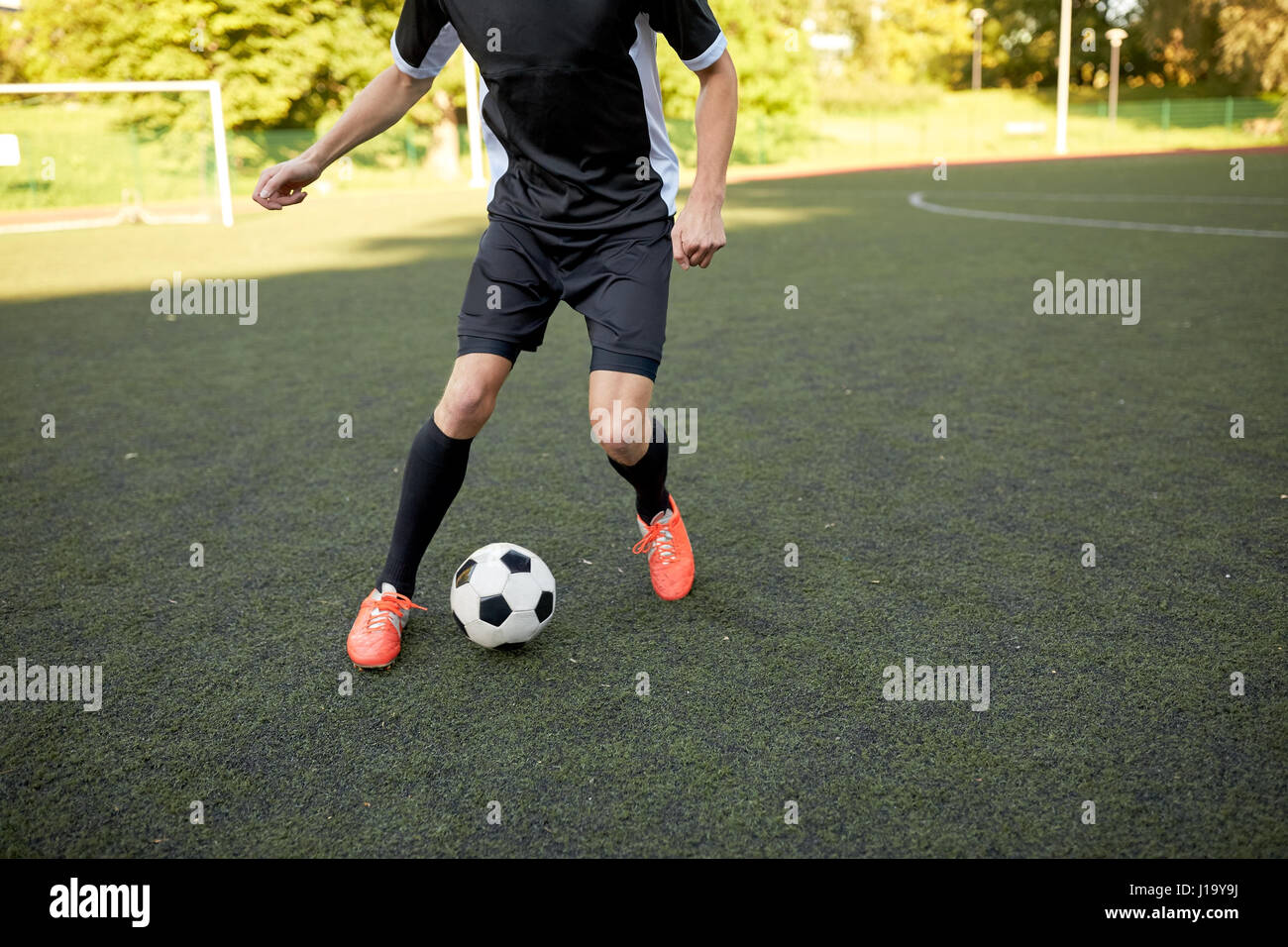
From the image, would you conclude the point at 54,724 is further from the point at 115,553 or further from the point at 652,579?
the point at 652,579

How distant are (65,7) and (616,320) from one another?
1172 inches

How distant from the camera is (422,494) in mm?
2691

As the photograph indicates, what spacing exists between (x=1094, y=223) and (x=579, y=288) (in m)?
10.6

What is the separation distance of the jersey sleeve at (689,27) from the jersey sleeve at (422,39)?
55cm

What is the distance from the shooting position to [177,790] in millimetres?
2094

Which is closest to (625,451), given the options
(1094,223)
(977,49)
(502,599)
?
(502,599)

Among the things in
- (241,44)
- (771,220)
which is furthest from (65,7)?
(771,220)

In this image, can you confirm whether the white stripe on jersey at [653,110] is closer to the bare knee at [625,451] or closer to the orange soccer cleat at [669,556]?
the bare knee at [625,451]

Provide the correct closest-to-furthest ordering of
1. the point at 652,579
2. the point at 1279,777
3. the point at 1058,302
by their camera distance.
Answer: the point at 1279,777, the point at 652,579, the point at 1058,302

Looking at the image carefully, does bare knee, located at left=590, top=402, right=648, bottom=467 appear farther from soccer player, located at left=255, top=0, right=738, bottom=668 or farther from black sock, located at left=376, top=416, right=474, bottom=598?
black sock, located at left=376, top=416, right=474, bottom=598

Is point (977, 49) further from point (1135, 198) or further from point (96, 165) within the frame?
point (96, 165)

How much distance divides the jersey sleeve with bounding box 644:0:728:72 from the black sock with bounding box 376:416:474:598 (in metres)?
1.12

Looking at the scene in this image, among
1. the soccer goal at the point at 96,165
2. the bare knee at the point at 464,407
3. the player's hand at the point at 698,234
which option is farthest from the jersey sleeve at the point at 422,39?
the soccer goal at the point at 96,165

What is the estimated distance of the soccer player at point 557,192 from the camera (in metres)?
2.50
